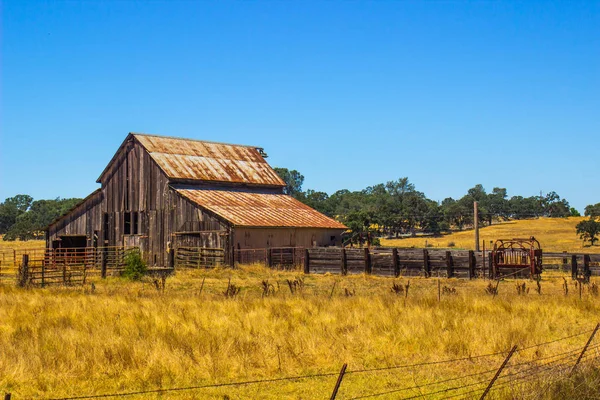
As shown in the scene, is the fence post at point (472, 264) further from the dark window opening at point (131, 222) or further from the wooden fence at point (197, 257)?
the dark window opening at point (131, 222)

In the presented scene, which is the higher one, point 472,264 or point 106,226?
point 106,226

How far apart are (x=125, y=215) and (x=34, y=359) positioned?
109 feet

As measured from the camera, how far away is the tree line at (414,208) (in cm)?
9404

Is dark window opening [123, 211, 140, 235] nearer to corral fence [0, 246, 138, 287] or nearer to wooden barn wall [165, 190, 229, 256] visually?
corral fence [0, 246, 138, 287]

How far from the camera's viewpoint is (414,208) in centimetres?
10056

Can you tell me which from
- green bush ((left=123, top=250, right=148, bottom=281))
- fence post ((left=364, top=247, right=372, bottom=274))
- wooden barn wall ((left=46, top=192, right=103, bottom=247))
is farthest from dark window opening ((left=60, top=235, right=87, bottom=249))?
fence post ((left=364, top=247, right=372, bottom=274))

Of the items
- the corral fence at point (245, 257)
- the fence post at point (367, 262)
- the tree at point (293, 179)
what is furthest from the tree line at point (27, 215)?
the fence post at point (367, 262)

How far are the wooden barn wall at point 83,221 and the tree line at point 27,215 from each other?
55.4 meters

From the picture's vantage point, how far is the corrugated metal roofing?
43.5m

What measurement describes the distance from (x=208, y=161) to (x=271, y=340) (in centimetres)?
3423

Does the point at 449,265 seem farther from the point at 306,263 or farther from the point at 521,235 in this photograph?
the point at 521,235

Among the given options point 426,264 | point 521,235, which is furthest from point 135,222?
point 521,235

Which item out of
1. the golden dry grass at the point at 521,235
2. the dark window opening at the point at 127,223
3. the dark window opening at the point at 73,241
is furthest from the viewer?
the golden dry grass at the point at 521,235

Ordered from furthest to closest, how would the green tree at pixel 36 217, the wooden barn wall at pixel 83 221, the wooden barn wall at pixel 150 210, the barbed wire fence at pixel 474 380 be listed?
1. the green tree at pixel 36 217
2. the wooden barn wall at pixel 83 221
3. the wooden barn wall at pixel 150 210
4. the barbed wire fence at pixel 474 380
